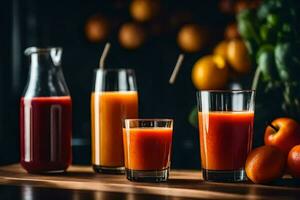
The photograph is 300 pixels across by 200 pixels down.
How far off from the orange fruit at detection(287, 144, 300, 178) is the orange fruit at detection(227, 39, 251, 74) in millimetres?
801

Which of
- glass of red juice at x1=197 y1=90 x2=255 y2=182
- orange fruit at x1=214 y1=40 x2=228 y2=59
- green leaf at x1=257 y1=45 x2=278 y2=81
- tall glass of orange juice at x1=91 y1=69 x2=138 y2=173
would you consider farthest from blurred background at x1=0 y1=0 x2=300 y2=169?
glass of red juice at x1=197 y1=90 x2=255 y2=182

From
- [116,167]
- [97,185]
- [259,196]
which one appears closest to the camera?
[259,196]

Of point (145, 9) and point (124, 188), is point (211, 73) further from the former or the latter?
point (124, 188)

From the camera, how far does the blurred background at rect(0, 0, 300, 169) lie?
230cm

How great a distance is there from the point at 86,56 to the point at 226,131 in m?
1.14

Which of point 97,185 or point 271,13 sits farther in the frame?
point 271,13

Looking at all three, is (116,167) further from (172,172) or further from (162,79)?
(162,79)

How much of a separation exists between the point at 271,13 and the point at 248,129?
66 centimetres

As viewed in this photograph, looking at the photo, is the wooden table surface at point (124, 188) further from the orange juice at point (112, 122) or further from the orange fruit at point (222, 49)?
the orange fruit at point (222, 49)

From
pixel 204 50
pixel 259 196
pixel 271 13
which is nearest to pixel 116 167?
pixel 259 196

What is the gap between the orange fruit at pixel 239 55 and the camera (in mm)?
2145

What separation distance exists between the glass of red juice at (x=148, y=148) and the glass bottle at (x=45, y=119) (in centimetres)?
22

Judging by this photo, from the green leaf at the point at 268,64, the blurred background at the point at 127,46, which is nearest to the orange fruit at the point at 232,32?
the blurred background at the point at 127,46

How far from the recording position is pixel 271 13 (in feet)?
6.43
